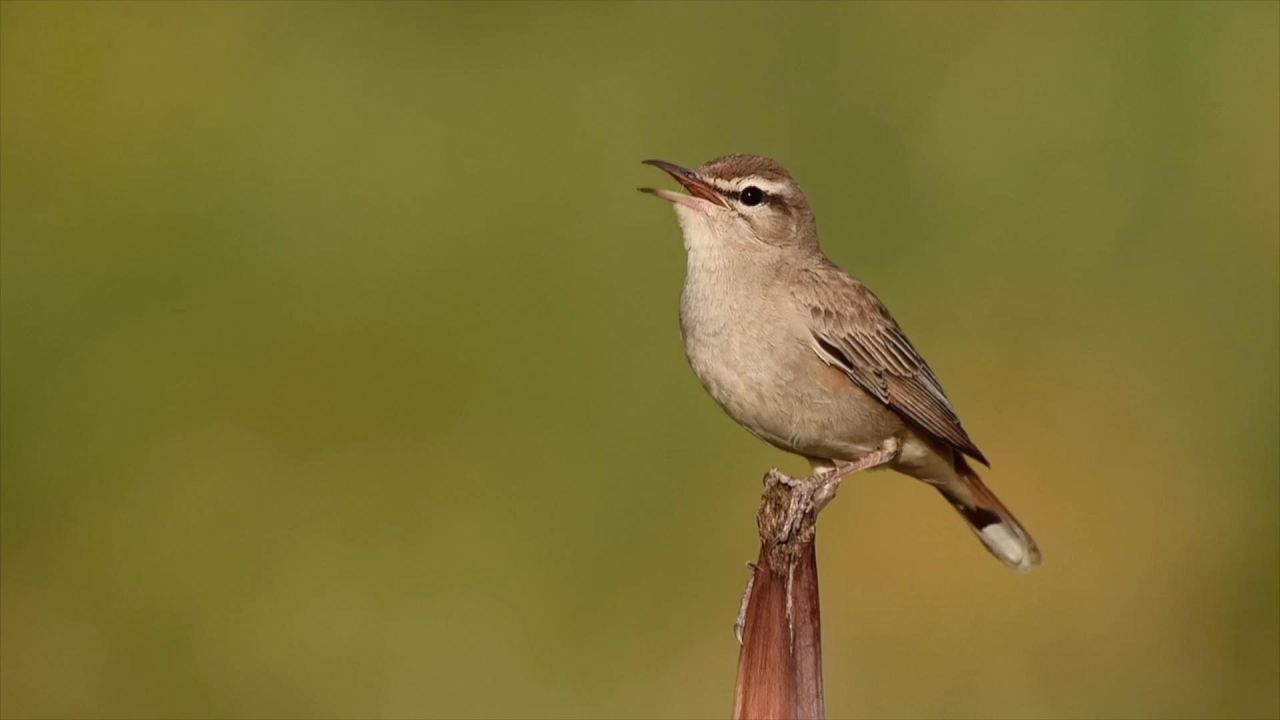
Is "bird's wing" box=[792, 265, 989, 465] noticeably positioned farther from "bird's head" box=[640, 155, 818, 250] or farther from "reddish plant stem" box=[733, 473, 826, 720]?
"reddish plant stem" box=[733, 473, 826, 720]

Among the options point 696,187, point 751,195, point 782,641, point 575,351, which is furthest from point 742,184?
point 575,351

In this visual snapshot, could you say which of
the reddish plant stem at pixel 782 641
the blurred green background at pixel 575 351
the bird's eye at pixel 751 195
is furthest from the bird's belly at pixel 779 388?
the blurred green background at pixel 575 351

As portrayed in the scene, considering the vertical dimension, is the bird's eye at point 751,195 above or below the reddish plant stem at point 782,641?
above

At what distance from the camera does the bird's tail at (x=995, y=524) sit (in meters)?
6.43

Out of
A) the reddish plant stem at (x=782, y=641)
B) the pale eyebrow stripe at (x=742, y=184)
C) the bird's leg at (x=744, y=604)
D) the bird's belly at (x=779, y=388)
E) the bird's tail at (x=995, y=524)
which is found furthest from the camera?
the bird's tail at (x=995, y=524)

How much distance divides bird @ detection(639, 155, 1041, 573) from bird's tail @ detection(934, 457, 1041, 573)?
0.22 m

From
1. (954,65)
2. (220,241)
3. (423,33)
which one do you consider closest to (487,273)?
(220,241)

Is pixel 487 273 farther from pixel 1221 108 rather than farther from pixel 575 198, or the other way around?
pixel 1221 108

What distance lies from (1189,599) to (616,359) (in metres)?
2.82

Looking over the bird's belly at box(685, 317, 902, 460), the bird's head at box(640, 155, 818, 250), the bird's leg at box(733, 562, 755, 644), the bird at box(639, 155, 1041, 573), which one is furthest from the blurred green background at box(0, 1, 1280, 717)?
the bird's head at box(640, 155, 818, 250)

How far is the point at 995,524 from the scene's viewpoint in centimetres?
653

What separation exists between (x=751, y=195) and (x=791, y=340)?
0.59 m

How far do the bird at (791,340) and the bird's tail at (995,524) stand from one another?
0.73ft

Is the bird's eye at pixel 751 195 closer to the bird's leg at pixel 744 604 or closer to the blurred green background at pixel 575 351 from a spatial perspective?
the bird's leg at pixel 744 604
